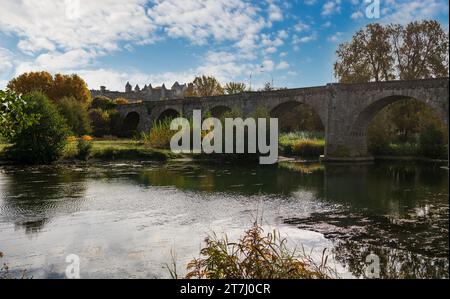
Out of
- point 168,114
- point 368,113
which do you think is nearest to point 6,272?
point 368,113

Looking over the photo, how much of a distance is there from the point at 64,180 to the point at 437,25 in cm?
3526

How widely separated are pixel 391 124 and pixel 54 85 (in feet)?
131

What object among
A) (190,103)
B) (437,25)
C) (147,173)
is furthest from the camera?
(190,103)

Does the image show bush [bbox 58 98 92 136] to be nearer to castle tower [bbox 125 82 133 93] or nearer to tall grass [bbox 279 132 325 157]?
tall grass [bbox 279 132 325 157]

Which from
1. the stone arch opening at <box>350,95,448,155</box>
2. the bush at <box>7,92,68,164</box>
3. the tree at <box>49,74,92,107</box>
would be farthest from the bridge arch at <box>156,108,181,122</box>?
the bush at <box>7,92,68,164</box>

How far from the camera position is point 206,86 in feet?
244

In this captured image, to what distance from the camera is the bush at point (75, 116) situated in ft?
132

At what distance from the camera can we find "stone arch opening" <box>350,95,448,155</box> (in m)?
34.1

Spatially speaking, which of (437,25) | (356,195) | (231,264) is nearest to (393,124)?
(437,25)

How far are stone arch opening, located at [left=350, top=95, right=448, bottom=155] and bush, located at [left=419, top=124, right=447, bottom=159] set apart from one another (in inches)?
12.6

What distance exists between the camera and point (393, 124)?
41625 mm

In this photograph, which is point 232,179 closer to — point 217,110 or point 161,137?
point 161,137

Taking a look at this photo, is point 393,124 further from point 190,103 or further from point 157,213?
point 157,213

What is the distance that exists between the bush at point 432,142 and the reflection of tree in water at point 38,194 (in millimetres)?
25663
